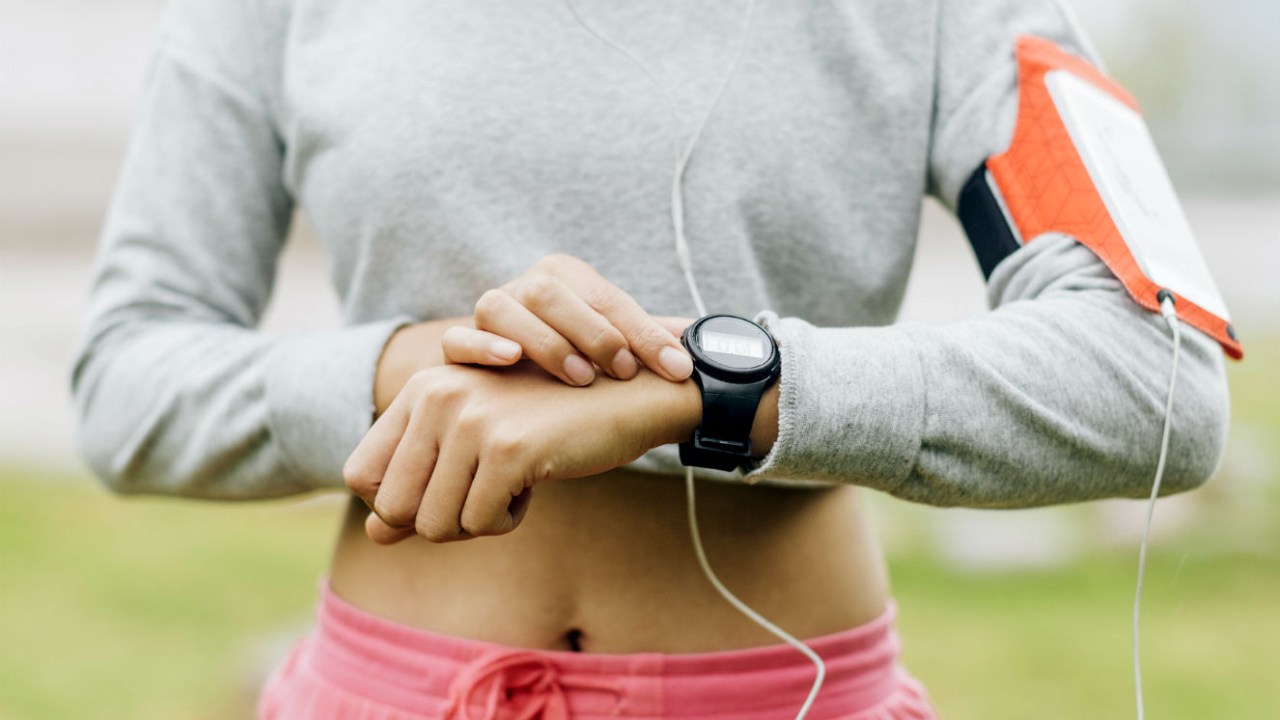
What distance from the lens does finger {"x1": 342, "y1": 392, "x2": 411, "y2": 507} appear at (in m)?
0.70

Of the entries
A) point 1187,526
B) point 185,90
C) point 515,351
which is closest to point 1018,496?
point 515,351

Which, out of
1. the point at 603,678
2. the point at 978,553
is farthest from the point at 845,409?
the point at 978,553

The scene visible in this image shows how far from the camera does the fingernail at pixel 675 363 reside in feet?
2.26

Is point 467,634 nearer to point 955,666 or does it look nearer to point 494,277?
point 494,277

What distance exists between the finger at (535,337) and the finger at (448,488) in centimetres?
6

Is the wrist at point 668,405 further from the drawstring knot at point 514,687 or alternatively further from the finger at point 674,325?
the drawstring knot at point 514,687

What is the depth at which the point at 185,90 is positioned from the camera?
1011 mm

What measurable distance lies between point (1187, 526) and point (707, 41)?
3383mm

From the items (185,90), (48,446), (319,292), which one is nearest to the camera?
(185,90)

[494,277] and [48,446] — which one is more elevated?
[494,277]

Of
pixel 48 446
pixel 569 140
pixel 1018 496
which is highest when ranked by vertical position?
pixel 569 140

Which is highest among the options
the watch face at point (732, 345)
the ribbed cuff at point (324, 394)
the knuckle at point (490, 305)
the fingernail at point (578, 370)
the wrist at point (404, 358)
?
the knuckle at point (490, 305)

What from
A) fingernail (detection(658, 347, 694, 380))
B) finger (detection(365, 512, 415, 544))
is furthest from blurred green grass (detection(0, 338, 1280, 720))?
fingernail (detection(658, 347, 694, 380))

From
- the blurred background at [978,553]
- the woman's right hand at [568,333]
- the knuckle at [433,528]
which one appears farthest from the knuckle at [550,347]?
the blurred background at [978,553]
